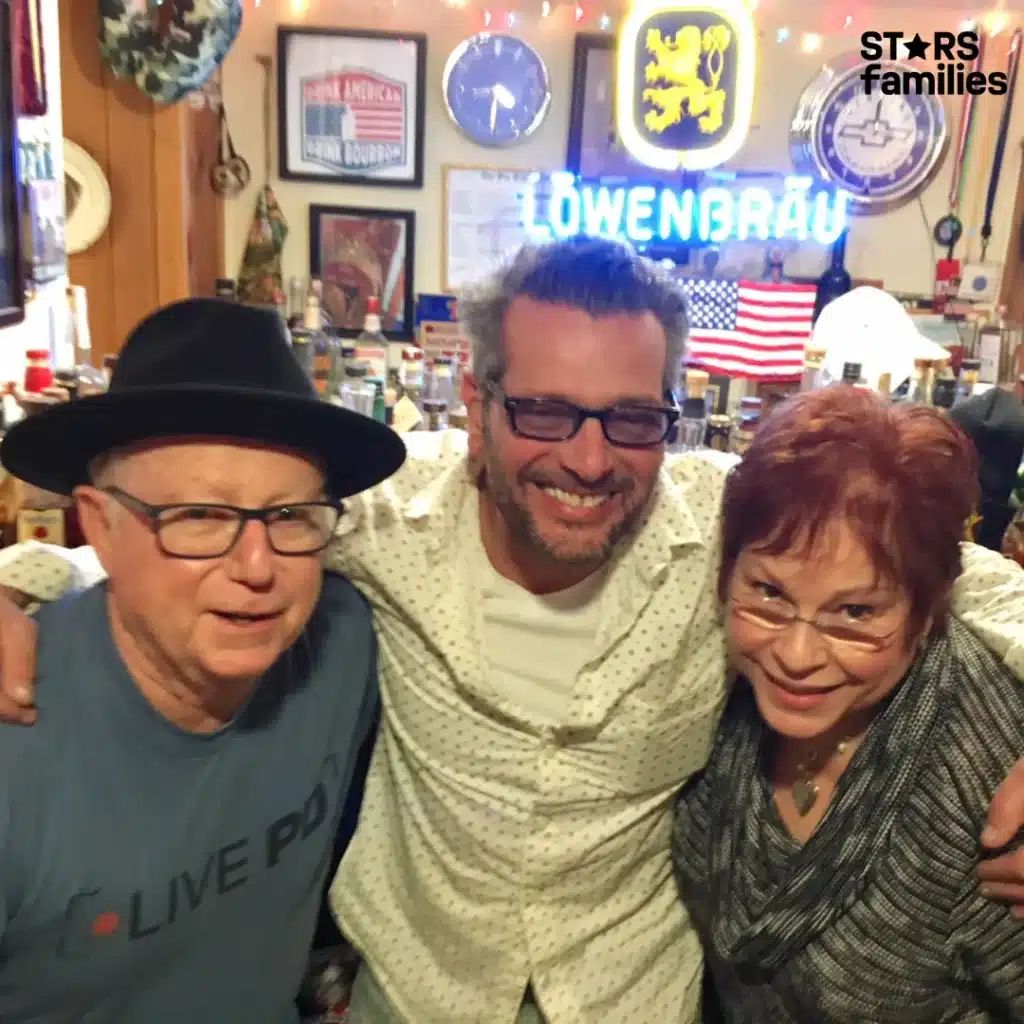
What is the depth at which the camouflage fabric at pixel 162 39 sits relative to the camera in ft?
9.13

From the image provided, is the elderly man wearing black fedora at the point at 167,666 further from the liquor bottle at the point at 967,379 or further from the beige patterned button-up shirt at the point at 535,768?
the liquor bottle at the point at 967,379

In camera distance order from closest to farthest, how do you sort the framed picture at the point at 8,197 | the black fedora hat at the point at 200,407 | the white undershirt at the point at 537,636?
the black fedora hat at the point at 200,407 < the white undershirt at the point at 537,636 < the framed picture at the point at 8,197

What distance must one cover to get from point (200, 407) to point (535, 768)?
0.66 m

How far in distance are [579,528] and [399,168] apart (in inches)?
118

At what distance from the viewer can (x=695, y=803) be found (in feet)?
4.56

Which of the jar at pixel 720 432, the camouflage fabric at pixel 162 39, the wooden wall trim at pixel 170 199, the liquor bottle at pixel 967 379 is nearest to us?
the jar at pixel 720 432

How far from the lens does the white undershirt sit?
1377 mm

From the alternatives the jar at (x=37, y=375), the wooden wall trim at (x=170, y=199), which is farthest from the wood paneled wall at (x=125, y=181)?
the jar at (x=37, y=375)

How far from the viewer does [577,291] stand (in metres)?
1.30

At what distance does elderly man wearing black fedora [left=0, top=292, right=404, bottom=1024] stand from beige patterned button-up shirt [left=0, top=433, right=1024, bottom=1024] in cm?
24

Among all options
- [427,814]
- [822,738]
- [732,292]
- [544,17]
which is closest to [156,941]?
[427,814]

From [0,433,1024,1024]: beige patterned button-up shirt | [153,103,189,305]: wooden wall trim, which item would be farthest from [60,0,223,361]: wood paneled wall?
[0,433,1024,1024]: beige patterned button-up shirt

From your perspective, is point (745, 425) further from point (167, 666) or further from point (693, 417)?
point (167, 666)

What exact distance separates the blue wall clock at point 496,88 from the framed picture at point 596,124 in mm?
131
